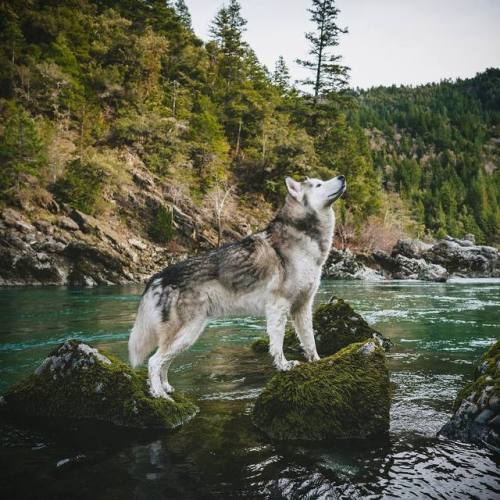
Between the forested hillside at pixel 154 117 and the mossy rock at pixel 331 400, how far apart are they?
30.7 m

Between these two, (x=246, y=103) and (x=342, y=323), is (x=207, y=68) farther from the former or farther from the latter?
(x=342, y=323)

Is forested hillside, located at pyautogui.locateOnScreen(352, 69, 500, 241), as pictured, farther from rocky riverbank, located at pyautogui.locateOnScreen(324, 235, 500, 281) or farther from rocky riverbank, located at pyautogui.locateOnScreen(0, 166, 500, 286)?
rocky riverbank, located at pyautogui.locateOnScreen(0, 166, 500, 286)

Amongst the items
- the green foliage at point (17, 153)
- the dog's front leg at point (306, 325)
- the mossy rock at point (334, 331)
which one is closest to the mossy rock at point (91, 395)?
the dog's front leg at point (306, 325)

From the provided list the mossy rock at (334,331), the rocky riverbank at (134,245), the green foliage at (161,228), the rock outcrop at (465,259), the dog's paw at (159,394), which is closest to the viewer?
the dog's paw at (159,394)

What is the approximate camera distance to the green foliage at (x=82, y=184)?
105 feet

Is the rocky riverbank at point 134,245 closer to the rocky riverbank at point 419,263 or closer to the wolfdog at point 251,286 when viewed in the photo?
the rocky riverbank at point 419,263

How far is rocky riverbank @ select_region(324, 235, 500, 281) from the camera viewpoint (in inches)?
1448

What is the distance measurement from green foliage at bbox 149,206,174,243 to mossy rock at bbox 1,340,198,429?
33.0 metres

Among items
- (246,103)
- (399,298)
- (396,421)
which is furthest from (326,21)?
(396,421)

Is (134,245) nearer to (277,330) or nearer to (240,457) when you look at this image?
(277,330)

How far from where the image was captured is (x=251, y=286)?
5.12 metres

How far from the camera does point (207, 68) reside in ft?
188

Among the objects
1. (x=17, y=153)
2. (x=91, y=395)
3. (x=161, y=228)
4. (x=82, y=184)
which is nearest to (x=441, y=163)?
(x=161, y=228)

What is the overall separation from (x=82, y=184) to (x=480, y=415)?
1325 inches
